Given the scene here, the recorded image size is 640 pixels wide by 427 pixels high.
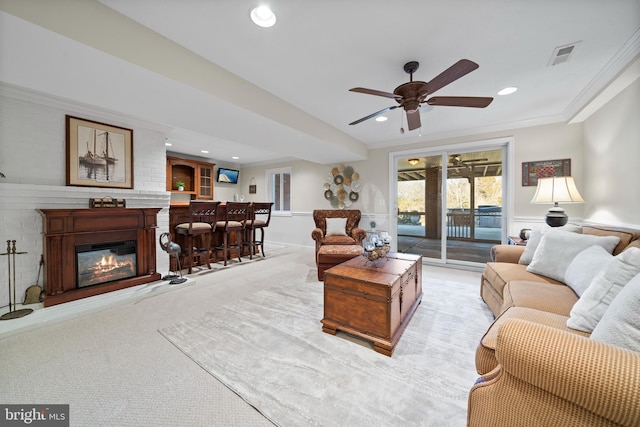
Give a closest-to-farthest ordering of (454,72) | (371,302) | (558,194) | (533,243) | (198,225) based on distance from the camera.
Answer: (454,72) → (371,302) → (533,243) → (558,194) → (198,225)

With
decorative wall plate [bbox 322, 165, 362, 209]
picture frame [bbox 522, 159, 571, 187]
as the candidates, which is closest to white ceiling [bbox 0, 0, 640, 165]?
picture frame [bbox 522, 159, 571, 187]

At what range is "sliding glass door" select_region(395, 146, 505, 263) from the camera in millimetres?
4263

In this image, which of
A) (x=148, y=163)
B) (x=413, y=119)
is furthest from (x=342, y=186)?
(x=148, y=163)

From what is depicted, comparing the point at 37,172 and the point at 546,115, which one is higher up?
the point at 546,115

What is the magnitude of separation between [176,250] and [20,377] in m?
1.85

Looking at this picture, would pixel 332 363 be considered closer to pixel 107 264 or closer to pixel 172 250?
pixel 172 250

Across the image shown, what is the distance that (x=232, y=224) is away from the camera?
4.43 meters

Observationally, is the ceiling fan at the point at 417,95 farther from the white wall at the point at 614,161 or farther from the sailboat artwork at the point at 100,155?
the sailboat artwork at the point at 100,155

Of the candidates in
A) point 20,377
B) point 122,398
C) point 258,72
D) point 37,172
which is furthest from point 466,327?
point 37,172

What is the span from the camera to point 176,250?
10.8 ft

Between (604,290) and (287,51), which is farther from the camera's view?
(287,51)

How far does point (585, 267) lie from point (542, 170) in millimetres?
2719

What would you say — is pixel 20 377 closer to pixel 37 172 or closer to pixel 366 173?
pixel 37 172

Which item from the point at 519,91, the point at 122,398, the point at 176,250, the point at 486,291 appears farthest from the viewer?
the point at 176,250
